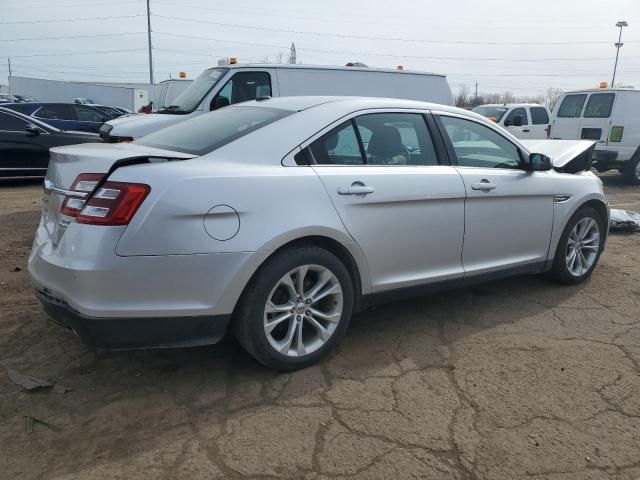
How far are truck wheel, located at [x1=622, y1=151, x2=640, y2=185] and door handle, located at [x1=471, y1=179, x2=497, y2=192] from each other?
384 inches

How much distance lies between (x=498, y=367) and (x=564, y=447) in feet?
2.65

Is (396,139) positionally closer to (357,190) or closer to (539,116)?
(357,190)

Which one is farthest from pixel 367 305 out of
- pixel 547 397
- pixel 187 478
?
pixel 187 478

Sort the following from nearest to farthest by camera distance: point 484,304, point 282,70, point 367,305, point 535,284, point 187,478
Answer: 1. point 187,478
2. point 367,305
3. point 484,304
4. point 535,284
5. point 282,70

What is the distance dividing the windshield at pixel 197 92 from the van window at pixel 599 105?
850 centimetres

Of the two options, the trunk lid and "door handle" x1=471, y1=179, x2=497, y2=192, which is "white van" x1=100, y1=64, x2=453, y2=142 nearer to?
the trunk lid

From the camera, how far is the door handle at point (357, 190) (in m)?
3.31

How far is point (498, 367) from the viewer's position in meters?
3.43

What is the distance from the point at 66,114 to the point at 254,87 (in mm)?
8205

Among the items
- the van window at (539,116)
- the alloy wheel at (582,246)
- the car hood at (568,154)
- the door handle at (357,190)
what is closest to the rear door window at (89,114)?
the van window at (539,116)

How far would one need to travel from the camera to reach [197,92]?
847 centimetres

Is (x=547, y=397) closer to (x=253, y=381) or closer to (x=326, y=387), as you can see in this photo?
(x=326, y=387)

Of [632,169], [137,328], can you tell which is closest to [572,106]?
[632,169]

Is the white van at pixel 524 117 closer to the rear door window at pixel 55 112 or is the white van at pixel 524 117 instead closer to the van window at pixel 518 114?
the van window at pixel 518 114
